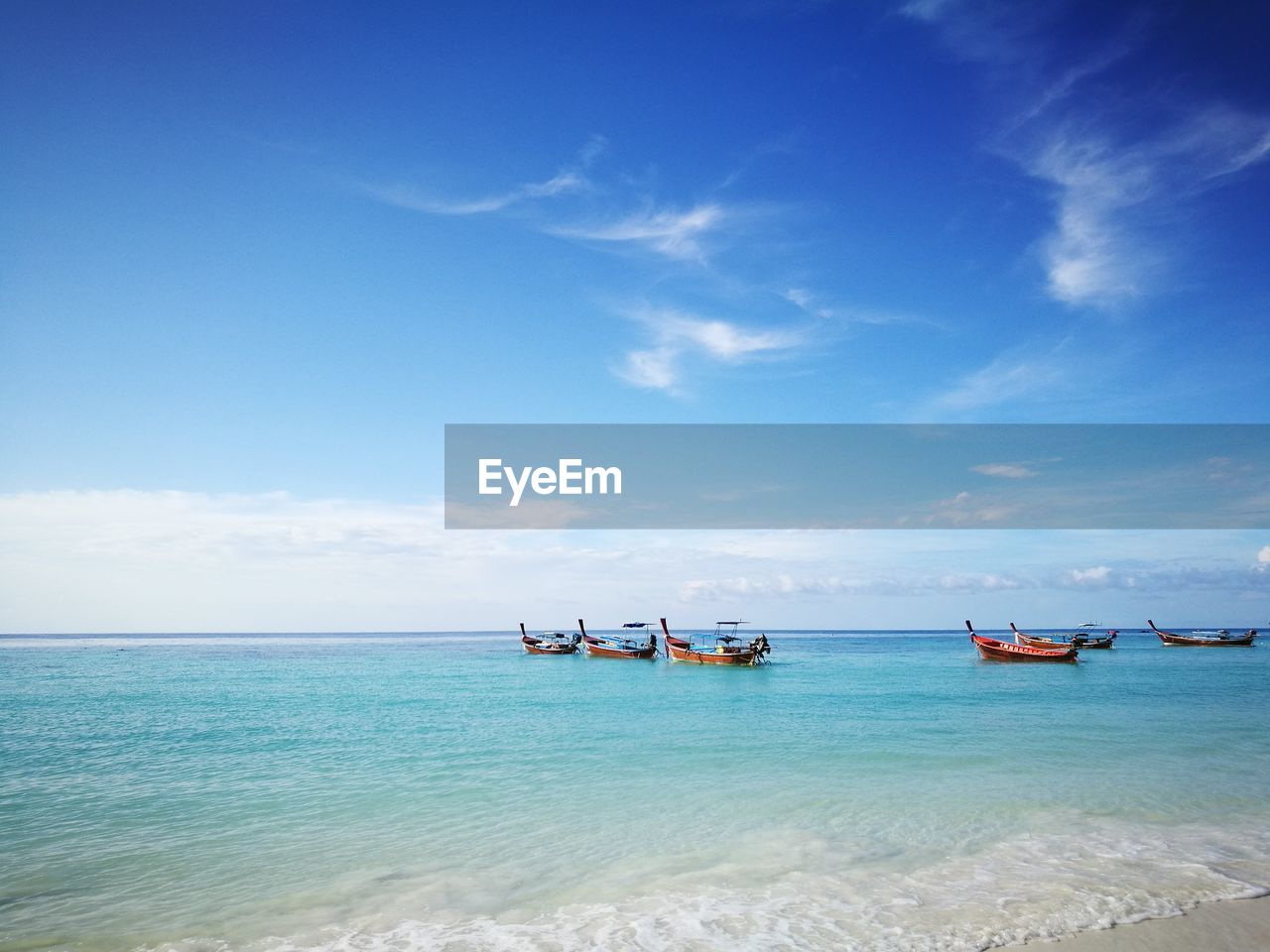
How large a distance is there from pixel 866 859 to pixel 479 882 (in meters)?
4.61

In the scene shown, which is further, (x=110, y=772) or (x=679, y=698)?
(x=679, y=698)

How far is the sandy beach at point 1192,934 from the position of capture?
20.4ft

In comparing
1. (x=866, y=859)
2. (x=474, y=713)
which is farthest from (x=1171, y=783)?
(x=474, y=713)

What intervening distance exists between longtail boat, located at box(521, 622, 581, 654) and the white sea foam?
57.0m

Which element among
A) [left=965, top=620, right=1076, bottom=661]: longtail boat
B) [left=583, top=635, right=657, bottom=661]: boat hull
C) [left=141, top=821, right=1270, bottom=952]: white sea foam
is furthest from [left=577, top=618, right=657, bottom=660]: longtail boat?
[left=141, top=821, right=1270, bottom=952]: white sea foam

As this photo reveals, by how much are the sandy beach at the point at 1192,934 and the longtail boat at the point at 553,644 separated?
58.7m

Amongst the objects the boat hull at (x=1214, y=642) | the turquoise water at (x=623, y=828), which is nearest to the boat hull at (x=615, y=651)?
the turquoise water at (x=623, y=828)

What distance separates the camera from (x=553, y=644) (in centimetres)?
6600

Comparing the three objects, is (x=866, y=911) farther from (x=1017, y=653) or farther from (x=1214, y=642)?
(x=1214, y=642)

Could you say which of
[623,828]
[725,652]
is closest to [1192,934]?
[623,828]

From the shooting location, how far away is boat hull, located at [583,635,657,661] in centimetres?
5703

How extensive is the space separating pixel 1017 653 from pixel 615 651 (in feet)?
95.5

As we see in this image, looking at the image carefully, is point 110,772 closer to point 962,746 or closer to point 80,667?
point 962,746

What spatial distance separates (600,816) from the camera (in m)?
11.0
